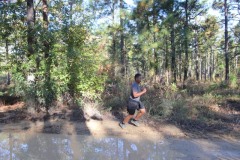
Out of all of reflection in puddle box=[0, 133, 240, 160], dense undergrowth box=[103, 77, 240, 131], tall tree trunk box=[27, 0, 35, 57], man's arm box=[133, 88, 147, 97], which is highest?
tall tree trunk box=[27, 0, 35, 57]

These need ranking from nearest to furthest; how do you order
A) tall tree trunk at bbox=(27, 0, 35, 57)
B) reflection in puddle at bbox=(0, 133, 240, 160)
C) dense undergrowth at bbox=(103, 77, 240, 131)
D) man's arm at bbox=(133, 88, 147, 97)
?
reflection in puddle at bbox=(0, 133, 240, 160)
man's arm at bbox=(133, 88, 147, 97)
dense undergrowth at bbox=(103, 77, 240, 131)
tall tree trunk at bbox=(27, 0, 35, 57)

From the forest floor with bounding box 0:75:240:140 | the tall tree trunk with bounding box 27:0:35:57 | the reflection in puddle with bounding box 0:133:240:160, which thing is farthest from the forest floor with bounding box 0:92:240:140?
the tall tree trunk with bounding box 27:0:35:57

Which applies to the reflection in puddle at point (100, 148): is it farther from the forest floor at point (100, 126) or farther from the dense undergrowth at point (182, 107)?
the dense undergrowth at point (182, 107)

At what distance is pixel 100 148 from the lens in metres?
5.96

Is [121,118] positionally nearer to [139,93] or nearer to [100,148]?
[139,93]

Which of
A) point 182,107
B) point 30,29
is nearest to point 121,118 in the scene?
point 182,107

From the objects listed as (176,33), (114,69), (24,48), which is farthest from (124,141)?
(176,33)

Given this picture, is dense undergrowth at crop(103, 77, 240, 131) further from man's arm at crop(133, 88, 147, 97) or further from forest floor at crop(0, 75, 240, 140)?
man's arm at crop(133, 88, 147, 97)

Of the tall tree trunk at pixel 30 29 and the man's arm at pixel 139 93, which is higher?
the tall tree trunk at pixel 30 29

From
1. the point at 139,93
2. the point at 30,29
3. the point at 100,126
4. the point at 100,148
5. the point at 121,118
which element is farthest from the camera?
the point at 30,29

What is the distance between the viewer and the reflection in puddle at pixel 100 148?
5.39m

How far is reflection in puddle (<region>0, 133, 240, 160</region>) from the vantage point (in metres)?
5.39

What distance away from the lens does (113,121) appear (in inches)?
322

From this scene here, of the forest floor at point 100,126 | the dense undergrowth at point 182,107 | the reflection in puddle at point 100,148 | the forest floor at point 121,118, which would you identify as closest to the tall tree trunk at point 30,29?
the forest floor at point 121,118
